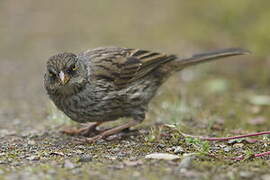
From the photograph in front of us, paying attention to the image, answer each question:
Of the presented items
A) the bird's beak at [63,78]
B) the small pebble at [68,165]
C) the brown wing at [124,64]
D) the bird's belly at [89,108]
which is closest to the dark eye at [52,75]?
the bird's beak at [63,78]

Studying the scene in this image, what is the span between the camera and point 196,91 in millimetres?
8125

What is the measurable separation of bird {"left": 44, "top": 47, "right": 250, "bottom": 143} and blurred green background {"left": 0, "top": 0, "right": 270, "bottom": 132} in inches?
20.1

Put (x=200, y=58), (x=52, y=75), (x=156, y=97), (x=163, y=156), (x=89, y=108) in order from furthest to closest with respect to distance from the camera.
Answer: (x=156, y=97) < (x=200, y=58) < (x=89, y=108) < (x=52, y=75) < (x=163, y=156)

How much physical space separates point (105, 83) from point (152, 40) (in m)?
4.88

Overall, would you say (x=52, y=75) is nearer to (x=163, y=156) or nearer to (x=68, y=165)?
(x=68, y=165)

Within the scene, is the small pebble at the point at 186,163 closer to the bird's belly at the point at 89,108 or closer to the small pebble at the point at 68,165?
the small pebble at the point at 68,165

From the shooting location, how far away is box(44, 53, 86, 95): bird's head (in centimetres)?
553

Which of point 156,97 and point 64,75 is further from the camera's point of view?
point 156,97

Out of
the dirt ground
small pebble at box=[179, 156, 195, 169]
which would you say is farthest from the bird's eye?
small pebble at box=[179, 156, 195, 169]

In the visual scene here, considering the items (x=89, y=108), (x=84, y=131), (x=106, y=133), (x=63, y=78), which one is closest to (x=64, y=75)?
(x=63, y=78)

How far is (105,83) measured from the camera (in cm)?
592

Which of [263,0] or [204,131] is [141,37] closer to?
[263,0]

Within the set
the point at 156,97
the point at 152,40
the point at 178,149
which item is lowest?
the point at 178,149

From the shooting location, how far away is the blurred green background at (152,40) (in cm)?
755
